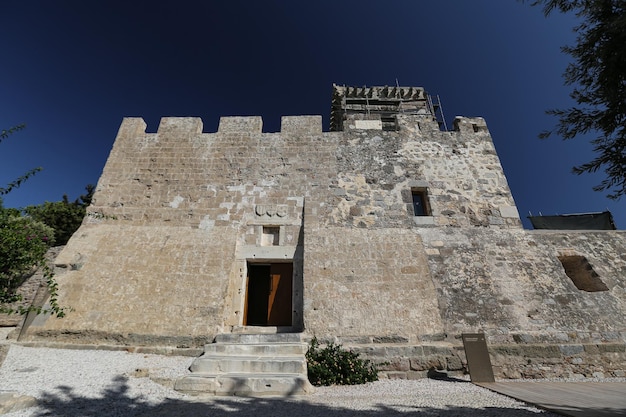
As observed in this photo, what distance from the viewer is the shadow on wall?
2.89 meters

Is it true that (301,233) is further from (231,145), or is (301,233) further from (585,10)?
(585,10)

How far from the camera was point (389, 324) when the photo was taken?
5719 mm

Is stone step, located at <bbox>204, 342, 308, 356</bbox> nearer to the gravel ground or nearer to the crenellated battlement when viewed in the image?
the gravel ground

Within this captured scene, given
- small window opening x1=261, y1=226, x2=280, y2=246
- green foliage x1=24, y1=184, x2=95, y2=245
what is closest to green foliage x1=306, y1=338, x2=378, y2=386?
small window opening x1=261, y1=226, x2=280, y2=246

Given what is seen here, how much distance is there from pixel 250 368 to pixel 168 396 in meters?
1.19

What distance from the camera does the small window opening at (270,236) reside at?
713 centimetres

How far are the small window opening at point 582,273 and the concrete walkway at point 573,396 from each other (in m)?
2.46

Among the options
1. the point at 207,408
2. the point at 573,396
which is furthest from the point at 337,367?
the point at 573,396

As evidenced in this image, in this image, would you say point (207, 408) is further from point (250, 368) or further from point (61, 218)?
point (61, 218)

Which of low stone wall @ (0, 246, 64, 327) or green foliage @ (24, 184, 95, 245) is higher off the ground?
green foliage @ (24, 184, 95, 245)

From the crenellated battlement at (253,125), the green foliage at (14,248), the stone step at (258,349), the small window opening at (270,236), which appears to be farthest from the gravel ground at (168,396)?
the crenellated battlement at (253,125)

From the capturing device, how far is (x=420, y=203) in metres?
7.94

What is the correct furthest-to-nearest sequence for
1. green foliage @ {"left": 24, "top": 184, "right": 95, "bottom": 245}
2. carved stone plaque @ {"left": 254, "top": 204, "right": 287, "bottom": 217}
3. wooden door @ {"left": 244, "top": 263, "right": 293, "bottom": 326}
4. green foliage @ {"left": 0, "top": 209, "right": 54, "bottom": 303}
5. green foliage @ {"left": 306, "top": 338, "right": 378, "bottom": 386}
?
green foliage @ {"left": 24, "top": 184, "right": 95, "bottom": 245} → carved stone plaque @ {"left": 254, "top": 204, "right": 287, "bottom": 217} → wooden door @ {"left": 244, "top": 263, "right": 293, "bottom": 326} → green foliage @ {"left": 306, "top": 338, "right": 378, "bottom": 386} → green foliage @ {"left": 0, "top": 209, "right": 54, "bottom": 303}

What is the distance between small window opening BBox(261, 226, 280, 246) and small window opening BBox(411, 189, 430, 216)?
3692mm
